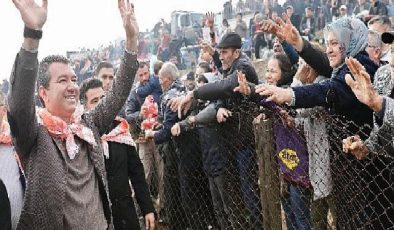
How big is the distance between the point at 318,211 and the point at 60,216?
197cm

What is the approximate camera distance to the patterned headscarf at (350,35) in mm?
3170

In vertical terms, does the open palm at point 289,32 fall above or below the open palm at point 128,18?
below

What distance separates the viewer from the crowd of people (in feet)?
7.78

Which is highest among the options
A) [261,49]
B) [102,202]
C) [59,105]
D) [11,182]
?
[59,105]

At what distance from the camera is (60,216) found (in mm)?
2348

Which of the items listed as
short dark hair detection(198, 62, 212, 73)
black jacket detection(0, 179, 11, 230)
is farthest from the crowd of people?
short dark hair detection(198, 62, 212, 73)

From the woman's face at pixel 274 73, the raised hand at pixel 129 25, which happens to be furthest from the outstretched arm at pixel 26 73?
the woman's face at pixel 274 73

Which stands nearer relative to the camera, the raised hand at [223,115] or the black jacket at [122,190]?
the black jacket at [122,190]

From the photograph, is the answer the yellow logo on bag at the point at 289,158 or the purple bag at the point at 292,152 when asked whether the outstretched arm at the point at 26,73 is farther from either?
the yellow logo on bag at the point at 289,158

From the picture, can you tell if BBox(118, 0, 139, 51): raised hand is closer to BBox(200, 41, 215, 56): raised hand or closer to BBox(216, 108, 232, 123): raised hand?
BBox(216, 108, 232, 123): raised hand

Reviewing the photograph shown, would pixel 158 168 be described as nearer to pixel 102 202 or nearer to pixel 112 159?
pixel 112 159

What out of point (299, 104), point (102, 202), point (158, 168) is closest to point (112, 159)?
point (102, 202)

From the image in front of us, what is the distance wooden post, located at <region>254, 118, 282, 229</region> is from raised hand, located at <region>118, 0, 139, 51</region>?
1.12m

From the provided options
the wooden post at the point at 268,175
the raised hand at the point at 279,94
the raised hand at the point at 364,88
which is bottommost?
the wooden post at the point at 268,175
